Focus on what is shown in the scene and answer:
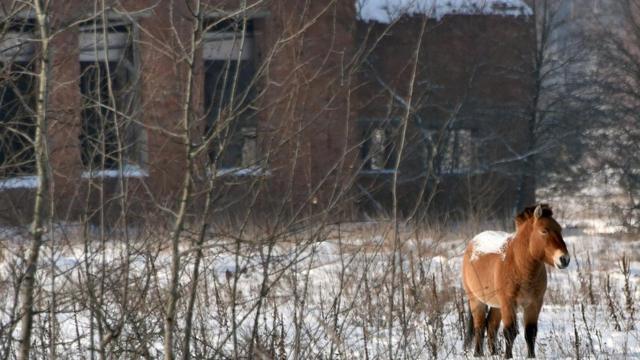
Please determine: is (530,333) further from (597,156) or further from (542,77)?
(542,77)

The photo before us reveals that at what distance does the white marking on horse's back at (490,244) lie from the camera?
769cm

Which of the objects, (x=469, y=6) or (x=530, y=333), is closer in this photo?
(x=530, y=333)

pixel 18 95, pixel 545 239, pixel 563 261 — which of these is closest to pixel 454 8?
pixel 545 239

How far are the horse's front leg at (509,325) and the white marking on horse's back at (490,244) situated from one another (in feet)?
1.34

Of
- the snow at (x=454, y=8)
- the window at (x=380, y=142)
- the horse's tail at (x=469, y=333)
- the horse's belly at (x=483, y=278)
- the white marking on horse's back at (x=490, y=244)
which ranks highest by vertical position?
the snow at (x=454, y=8)

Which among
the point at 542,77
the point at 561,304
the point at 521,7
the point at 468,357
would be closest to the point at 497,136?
the point at 542,77

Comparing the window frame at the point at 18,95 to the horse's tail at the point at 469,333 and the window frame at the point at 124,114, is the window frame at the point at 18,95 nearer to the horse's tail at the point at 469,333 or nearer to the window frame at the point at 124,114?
the window frame at the point at 124,114

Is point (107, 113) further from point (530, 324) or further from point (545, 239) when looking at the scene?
point (530, 324)

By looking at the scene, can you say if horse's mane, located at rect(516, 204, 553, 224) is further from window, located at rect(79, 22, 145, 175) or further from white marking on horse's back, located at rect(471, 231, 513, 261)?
window, located at rect(79, 22, 145, 175)

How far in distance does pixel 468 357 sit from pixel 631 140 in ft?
44.0

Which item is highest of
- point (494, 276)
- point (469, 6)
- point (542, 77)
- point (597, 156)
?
point (469, 6)

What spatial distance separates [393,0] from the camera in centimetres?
2325

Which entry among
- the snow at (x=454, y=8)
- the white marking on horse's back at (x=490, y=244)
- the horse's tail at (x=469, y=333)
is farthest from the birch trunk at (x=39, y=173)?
the snow at (x=454, y=8)

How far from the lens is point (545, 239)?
23.1 feet
